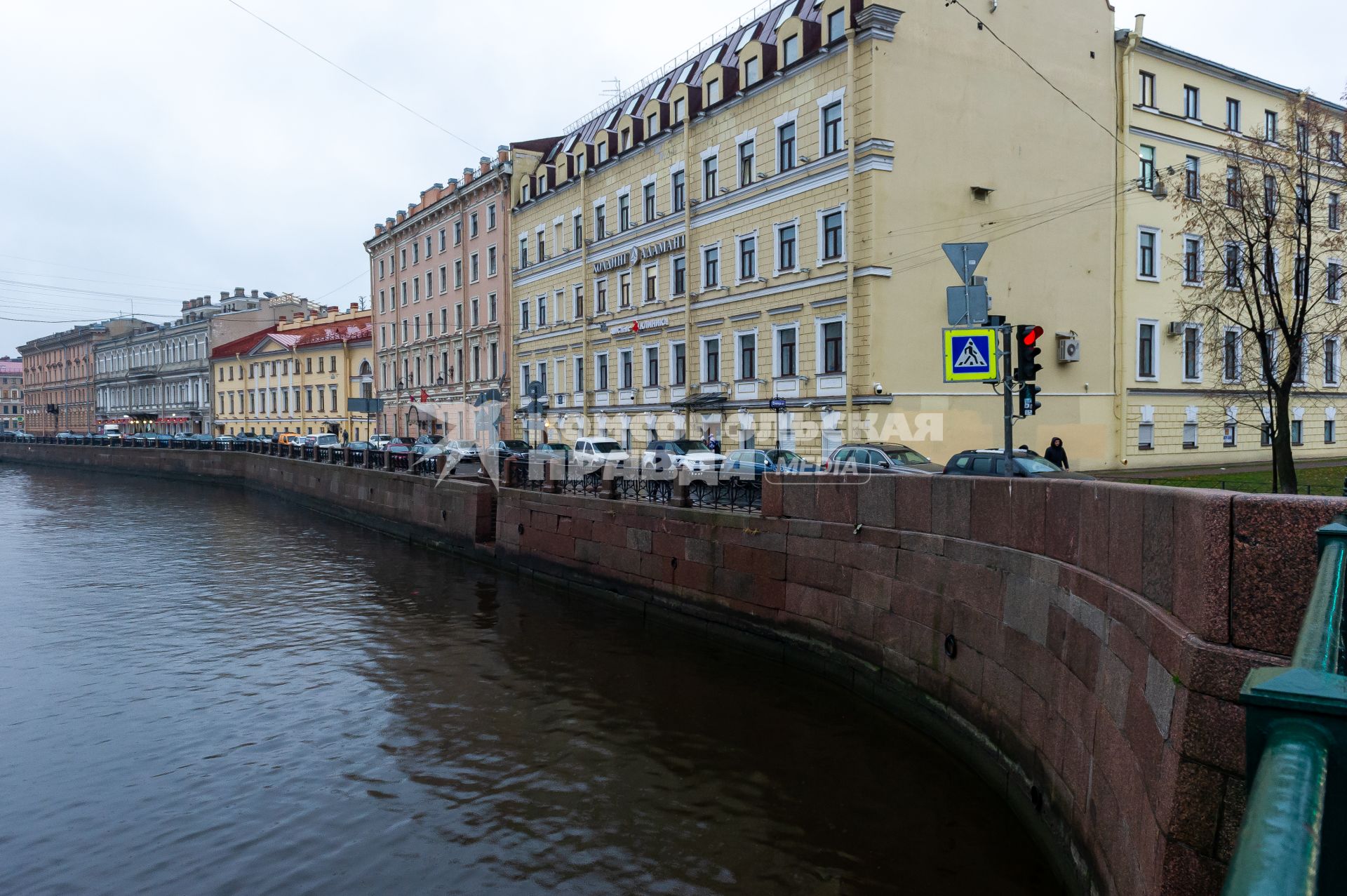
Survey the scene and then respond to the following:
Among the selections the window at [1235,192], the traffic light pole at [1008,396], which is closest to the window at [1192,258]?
the window at [1235,192]

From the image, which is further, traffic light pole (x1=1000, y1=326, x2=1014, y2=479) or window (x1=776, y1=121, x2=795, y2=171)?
window (x1=776, y1=121, x2=795, y2=171)

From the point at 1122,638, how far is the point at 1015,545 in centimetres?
284

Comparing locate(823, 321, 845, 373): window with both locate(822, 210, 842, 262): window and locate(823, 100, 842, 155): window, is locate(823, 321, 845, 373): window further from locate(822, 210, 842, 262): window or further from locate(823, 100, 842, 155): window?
locate(823, 100, 842, 155): window

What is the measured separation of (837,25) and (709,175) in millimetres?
6710

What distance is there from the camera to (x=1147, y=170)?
28.7 m

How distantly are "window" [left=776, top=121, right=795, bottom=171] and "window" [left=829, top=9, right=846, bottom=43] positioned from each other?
2.53m

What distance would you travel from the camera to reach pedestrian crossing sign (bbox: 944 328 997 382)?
11.4 m

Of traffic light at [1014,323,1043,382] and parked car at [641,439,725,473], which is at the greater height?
traffic light at [1014,323,1043,382]

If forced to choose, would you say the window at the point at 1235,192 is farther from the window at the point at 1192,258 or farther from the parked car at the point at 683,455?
the parked car at the point at 683,455

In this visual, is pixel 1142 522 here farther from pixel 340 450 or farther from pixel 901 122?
pixel 340 450

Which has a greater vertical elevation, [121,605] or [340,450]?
[340,450]

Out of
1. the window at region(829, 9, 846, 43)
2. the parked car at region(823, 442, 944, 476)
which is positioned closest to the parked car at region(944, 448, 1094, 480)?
the parked car at region(823, 442, 944, 476)

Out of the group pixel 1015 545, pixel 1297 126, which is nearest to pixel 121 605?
pixel 1015 545

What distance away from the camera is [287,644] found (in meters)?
14.1
